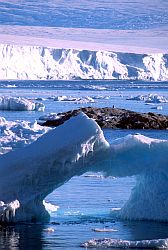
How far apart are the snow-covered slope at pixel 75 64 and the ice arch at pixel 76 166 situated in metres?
70.3

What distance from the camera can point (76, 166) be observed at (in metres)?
9.82

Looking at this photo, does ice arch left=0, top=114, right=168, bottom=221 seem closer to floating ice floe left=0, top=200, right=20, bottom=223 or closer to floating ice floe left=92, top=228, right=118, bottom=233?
floating ice floe left=0, top=200, right=20, bottom=223

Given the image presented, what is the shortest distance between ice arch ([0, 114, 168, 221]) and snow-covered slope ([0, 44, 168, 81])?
2768 inches

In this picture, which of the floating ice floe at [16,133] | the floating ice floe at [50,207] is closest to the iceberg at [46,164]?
the floating ice floe at [50,207]

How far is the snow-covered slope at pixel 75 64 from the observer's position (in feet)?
272

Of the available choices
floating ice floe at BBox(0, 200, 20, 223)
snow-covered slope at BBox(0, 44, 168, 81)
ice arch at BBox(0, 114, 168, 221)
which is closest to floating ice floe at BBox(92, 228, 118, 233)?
ice arch at BBox(0, 114, 168, 221)

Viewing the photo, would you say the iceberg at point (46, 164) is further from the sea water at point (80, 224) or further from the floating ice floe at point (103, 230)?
the floating ice floe at point (103, 230)

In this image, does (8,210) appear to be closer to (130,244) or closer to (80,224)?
(80,224)

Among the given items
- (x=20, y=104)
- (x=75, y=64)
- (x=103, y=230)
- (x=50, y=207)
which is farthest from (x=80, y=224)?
(x=75, y=64)

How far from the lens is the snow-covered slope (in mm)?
82812

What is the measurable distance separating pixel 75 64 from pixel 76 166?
86026 mm

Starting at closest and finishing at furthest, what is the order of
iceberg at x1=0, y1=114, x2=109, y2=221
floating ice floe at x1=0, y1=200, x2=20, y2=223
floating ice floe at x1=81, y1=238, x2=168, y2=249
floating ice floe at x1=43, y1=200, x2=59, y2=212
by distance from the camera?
floating ice floe at x1=81, y1=238, x2=168, y2=249, floating ice floe at x1=0, y1=200, x2=20, y2=223, iceberg at x1=0, y1=114, x2=109, y2=221, floating ice floe at x1=43, y1=200, x2=59, y2=212

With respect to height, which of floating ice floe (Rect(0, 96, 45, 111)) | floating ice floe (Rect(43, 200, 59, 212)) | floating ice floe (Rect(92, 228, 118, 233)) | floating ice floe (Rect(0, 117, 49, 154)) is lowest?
floating ice floe (Rect(92, 228, 118, 233))

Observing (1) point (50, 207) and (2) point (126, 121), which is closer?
(1) point (50, 207)
